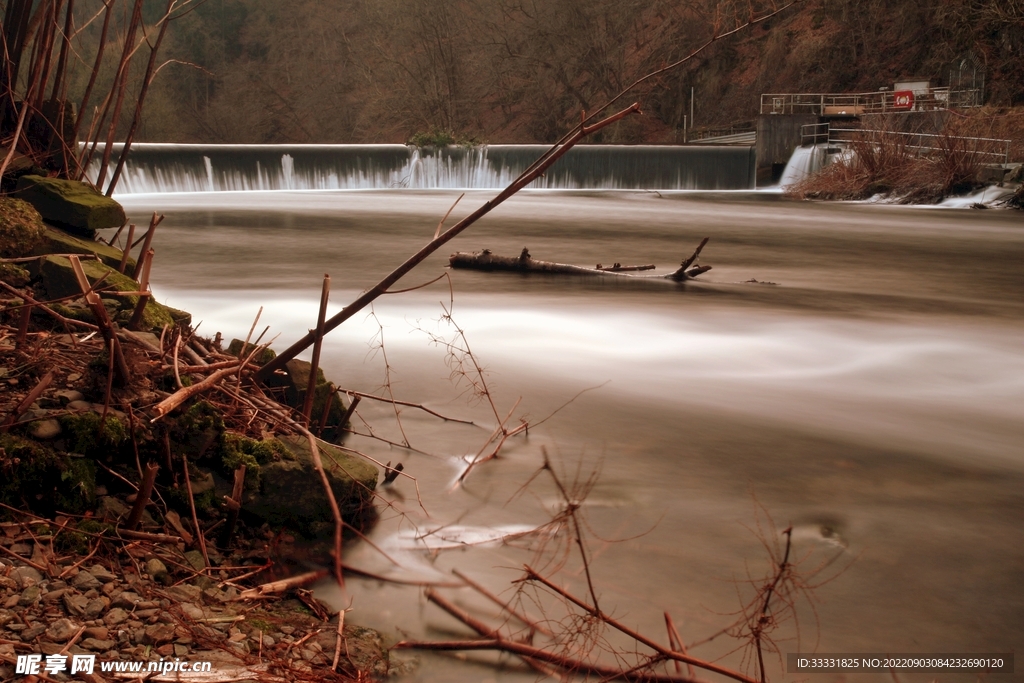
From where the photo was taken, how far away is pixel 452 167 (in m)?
28.4

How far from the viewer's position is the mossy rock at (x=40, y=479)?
118 inches

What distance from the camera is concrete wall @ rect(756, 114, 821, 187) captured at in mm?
28297

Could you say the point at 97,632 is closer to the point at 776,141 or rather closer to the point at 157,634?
the point at 157,634

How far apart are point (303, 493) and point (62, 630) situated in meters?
1.26

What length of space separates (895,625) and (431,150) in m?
26.1

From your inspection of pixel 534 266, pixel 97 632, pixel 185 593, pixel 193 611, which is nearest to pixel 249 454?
pixel 185 593

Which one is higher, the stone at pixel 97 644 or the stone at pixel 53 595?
the stone at pixel 53 595

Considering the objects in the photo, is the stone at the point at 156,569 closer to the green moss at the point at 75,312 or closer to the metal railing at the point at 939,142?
the green moss at the point at 75,312

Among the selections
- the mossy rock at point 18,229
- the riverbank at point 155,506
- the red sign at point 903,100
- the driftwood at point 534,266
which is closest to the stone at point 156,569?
the riverbank at point 155,506

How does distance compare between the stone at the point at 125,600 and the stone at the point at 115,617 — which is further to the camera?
the stone at the point at 125,600

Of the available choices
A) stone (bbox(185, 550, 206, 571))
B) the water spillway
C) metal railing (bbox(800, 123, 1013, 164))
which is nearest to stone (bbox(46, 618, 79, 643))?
stone (bbox(185, 550, 206, 571))

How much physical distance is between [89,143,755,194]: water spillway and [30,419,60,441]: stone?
79.4 ft

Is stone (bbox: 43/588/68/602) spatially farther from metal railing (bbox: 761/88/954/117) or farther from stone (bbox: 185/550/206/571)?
metal railing (bbox: 761/88/954/117)

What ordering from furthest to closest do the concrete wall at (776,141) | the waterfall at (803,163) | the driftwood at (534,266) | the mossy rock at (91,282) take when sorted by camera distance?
the concrete wall at (776,141), the waterfall at (803,163), the driftwood at (534,266), the mossy rock at (91,282)
